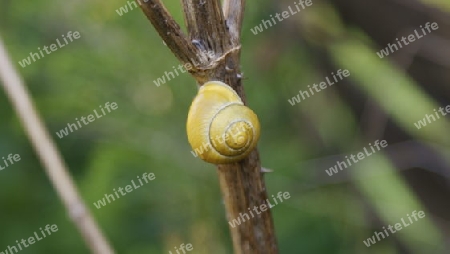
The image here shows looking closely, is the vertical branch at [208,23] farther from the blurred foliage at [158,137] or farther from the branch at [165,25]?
the blurred foliage at [158,137]

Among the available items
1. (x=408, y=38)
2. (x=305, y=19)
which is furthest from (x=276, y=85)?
(x=408, y=38)

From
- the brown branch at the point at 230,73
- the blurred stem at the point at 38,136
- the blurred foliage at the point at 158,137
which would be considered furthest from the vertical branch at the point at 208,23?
the blurred foliage at the point at 158,137

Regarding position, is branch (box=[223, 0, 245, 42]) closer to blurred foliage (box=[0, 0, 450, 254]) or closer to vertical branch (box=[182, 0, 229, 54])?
vertical branch (box=[182, 0, 229, 54])

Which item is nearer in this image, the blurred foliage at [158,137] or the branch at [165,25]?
the branch at [165,25]

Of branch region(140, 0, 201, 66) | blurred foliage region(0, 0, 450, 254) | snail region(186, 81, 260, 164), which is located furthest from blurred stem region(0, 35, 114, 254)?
blurred foliage region(0, 0, 450, 254)

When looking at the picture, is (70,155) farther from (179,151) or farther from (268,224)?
(268,224)

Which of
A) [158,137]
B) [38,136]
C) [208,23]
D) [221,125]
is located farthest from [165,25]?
[158,137]
